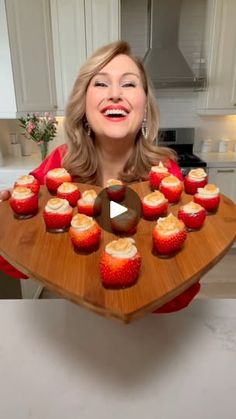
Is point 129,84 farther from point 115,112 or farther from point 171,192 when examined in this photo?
Answer: point 171,192

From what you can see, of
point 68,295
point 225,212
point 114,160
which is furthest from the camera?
point 114,160

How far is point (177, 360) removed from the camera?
63cm

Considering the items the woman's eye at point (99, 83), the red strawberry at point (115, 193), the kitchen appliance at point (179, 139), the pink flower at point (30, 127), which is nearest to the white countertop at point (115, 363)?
the red strawberry at point (115, 193)

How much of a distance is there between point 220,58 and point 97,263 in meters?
2.74

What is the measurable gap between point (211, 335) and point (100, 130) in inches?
28.4

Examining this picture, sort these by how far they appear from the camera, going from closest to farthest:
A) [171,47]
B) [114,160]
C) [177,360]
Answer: [177,360]
[114,160]
[171,47]

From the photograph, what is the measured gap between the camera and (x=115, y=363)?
63 cm

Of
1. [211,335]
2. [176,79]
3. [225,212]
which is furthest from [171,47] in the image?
[211,335]

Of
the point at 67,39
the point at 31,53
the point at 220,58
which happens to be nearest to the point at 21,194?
the point at 31,53

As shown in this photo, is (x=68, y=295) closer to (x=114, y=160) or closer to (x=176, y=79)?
(x=114, y=160)

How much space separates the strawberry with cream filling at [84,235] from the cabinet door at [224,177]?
2.36 metres

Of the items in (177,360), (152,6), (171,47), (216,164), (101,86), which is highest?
(152,6)

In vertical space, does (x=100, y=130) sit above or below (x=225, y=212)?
above

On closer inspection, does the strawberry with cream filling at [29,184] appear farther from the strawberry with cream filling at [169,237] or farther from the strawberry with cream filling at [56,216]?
the strawberry with cream filling at [169,237]
